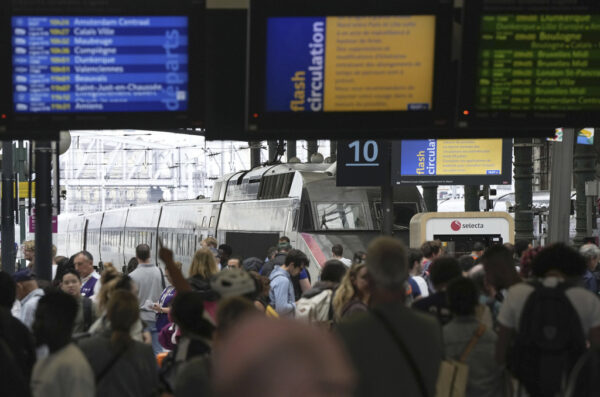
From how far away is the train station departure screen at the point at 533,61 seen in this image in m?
6.61

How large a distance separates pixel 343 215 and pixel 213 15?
14.8 m

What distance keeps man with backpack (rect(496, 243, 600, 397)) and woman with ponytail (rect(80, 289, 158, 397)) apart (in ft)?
5.99

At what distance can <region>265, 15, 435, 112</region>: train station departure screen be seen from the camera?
6566mm

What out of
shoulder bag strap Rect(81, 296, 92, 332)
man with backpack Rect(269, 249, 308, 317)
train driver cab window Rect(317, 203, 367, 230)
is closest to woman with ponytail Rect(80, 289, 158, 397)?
shoulder bag strap Rect(81, 296, 92, 332)

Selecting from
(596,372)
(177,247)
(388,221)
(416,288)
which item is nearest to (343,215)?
(388,221)

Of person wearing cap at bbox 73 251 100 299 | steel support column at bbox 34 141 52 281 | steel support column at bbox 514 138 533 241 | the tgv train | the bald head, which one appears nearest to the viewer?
the bald head

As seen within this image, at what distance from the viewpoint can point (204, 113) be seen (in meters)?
6.61

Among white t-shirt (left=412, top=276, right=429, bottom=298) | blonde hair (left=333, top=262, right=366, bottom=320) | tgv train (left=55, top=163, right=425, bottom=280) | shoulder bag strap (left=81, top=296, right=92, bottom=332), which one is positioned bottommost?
tgv train (left=55, top=163, right=425, bottom=280)

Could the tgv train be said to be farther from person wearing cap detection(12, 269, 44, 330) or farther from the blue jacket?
person wearing cap detection(12, 269, 44, 330)

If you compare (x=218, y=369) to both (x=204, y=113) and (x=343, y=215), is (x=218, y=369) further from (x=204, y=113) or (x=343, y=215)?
(x=343, y=215)

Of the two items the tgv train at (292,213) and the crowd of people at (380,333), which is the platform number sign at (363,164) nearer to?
the tgv train at (292,213)

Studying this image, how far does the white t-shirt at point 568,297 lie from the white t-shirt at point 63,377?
7.14 ft

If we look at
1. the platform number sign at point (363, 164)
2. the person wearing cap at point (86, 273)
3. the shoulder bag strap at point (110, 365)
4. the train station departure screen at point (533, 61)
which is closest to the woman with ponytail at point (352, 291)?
the train station departure screen at point (533, 61)

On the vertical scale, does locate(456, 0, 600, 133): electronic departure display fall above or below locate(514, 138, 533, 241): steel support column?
above
